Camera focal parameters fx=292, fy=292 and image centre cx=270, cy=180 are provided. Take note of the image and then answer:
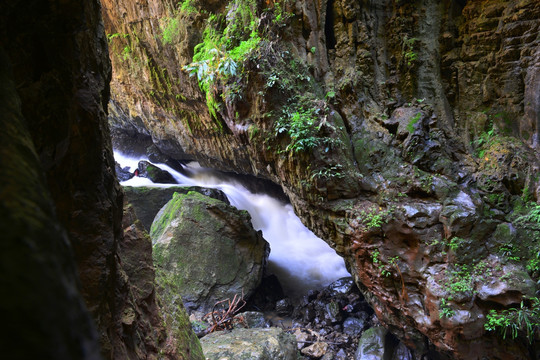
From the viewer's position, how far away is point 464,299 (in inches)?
160

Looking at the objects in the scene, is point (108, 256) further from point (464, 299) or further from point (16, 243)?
point (464, 299)

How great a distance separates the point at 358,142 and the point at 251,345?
156 inches

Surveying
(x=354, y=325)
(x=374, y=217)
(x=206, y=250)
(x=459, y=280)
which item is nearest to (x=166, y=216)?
(x=206, y=250)

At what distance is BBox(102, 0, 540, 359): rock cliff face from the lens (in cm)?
434

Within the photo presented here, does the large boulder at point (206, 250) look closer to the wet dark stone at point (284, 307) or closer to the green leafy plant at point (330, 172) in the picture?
the wet dark stone at point (284, 307)

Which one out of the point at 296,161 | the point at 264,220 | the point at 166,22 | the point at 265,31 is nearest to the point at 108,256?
the point at 296,161

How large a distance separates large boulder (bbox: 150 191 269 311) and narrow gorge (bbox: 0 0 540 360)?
0.27 m

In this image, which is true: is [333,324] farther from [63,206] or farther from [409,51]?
[63,206]

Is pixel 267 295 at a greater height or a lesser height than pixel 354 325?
greater

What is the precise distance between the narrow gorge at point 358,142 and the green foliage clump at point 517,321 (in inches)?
0.9

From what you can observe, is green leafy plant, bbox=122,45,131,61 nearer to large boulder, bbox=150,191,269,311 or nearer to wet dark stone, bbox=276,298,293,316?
large boulder, bbox=150,191,269,311

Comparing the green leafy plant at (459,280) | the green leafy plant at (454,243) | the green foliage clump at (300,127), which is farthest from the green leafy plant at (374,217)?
the green foliage clump at (300,127)

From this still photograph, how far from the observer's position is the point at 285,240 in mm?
10828

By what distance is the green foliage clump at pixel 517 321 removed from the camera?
147 inches
